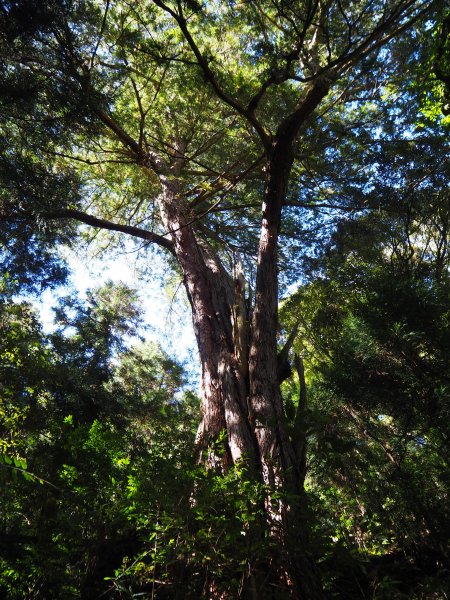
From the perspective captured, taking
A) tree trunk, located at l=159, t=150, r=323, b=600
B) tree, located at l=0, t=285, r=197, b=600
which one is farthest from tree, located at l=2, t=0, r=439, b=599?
tree, located at l=0, t=285, r=197, b=600

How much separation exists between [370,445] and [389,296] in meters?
4.08

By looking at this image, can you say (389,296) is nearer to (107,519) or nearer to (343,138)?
(343,138)

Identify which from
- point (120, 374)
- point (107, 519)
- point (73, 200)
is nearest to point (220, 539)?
point (107, 519)

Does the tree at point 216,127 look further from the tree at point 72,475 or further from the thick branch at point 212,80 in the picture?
the tree at point 72,475

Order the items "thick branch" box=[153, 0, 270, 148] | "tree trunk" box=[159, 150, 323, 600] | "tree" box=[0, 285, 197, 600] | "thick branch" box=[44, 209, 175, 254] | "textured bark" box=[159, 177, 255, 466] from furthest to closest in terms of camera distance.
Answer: "thick branch" box=[44, 209, 175, 254], "textured bark" box=[159, 177, 255, 466], "thick branch" box=[153, 0, 270, 148], "tree trunk" box=[159, 150, 323, 600], "tree" box=[0, 285, 197, 600]

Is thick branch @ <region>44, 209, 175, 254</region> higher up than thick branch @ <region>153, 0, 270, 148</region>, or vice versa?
thick branch @ <region>44, 209, 175, 254</region>

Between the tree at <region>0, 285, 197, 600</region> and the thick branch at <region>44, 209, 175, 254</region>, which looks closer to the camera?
the tree at <region>0, 285, 197, 600</region>

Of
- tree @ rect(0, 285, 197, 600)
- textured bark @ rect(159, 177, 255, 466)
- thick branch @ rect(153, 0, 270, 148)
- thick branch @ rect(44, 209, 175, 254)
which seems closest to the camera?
tree @ rect(0, 285, 197, 600)

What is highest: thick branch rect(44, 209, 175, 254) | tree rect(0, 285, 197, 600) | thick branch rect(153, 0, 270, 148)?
thick branch rect(44, 209, 175, 254)

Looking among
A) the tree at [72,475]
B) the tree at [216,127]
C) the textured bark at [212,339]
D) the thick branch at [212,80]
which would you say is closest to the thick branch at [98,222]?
the tree at [216,127]

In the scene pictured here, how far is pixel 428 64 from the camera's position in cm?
571

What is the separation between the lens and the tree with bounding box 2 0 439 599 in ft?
11.4

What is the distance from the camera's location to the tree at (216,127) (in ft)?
11.4

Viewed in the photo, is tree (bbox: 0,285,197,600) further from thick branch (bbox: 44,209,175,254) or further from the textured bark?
thick branch (bbox: 44,209,175,254)
